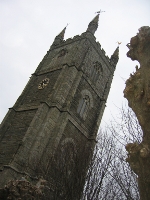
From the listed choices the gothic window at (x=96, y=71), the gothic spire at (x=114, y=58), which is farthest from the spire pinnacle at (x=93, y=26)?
the gothic spire at (x=114, y=58)

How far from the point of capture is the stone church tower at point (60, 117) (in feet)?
37.4

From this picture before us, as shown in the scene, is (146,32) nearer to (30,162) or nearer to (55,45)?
(30,162)

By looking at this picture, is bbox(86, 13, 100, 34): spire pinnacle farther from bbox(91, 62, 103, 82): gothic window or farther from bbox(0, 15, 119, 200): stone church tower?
bbox(91, 62, 103, 82): gothic window

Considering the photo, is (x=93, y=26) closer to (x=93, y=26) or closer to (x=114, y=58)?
(x=93, y=26)

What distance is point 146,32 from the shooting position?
11.7ft

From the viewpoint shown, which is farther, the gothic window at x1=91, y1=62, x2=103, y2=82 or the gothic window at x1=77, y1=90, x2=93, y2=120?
the gothic window at x1=91, y1=62, x2=103, y2=82

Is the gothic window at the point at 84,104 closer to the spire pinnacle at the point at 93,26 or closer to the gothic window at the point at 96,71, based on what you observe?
the gothic window at the point at 96,71

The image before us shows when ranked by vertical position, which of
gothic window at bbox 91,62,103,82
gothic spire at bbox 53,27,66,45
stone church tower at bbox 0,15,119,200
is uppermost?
gothic spire at bbox 53,27,66,45

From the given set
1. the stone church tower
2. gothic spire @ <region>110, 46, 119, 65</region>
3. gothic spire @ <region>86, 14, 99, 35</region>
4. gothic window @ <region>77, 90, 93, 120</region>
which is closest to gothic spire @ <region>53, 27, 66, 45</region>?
the stone church tower

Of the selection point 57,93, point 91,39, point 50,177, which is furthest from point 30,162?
point 91,39

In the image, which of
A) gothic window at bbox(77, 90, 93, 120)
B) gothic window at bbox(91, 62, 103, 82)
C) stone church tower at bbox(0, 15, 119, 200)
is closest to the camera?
stone church tower at bbox(0, 15, 119, 200)

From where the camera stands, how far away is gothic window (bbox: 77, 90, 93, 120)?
64.9 ft

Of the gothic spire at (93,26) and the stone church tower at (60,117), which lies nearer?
the stone church tower at (60,117)

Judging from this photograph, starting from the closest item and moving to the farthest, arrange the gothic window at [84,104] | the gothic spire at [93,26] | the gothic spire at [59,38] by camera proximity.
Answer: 1. the gothic window at [84,104]
2. the gothic spire at [93,26]
3. the gothic spire at [59,38]
